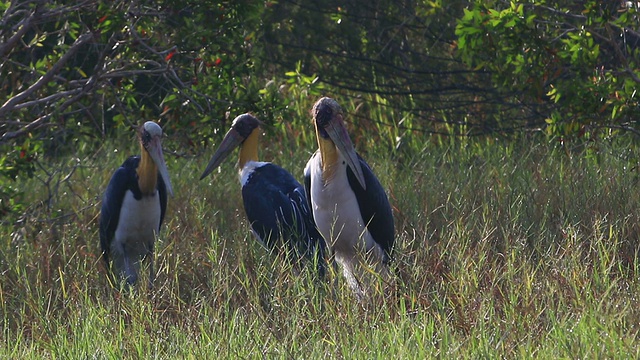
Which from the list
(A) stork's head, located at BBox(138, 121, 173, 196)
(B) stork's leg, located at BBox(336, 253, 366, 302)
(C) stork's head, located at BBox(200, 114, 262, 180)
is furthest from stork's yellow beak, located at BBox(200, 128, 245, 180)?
(B) stork's leg, located at BBox(336, 253, 366, 302)

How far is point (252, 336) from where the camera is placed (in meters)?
3.99

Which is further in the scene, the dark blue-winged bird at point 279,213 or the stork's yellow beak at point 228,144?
the stork's yellow beak at point 228,144

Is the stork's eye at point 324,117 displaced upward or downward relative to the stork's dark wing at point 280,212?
upward

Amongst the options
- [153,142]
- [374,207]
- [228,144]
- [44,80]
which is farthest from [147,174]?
[374,207]

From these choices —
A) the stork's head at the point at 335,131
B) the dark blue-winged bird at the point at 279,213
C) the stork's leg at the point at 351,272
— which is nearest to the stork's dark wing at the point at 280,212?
the dark blue-winged bird at the point at 279,213

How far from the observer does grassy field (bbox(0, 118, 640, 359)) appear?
371 cm

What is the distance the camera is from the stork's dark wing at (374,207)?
497 cm

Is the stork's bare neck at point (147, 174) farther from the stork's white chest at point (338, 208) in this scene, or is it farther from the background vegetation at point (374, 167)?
the stork's white chest at point (338, 208)

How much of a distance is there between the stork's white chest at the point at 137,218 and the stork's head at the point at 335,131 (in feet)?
3.64

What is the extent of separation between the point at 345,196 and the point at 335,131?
0.29 meters

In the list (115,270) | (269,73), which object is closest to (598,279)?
Result: (115,270)

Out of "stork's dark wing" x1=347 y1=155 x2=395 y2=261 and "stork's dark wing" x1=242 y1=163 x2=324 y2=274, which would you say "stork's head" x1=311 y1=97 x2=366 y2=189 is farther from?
"stork's dark wing" x1=242 y1=163 x2=324 y2=274

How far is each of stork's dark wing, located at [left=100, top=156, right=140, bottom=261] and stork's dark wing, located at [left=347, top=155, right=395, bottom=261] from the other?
4.37 ft

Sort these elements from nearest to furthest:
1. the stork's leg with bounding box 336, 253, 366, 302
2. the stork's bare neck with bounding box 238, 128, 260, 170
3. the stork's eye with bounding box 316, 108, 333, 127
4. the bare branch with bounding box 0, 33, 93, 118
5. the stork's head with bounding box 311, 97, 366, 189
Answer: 1. the stork's leg with bounding box 336, 253, 366, 302
2. the stork's head with bounding box 311, 97, 366, 189
3. the stork's eye with bounding box 316, 108, 333, 127
4. the bare branch with bounding box 0, 33, 93, 118
5. the stork's bare neck with bounding box 238, 128, 260, 170
